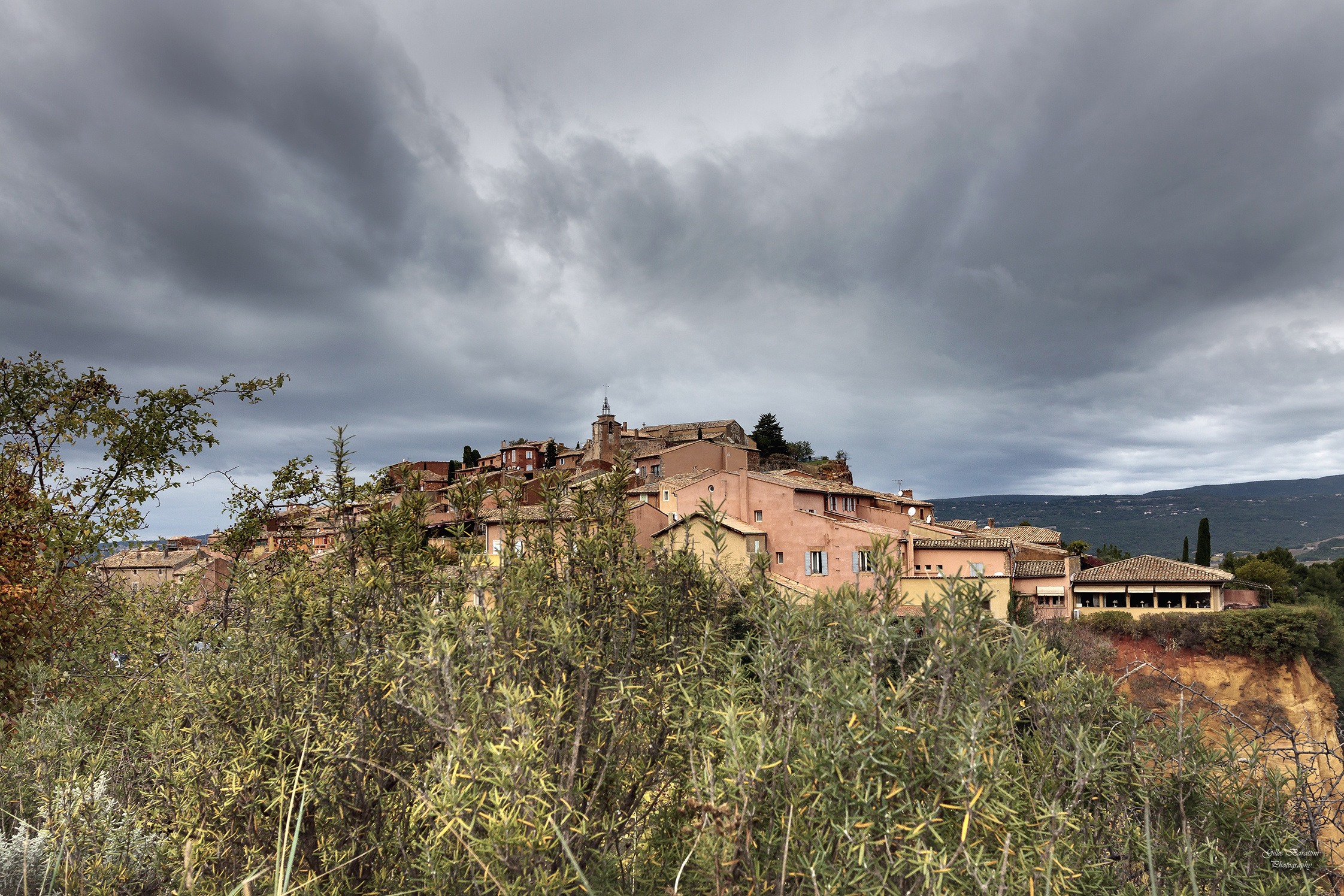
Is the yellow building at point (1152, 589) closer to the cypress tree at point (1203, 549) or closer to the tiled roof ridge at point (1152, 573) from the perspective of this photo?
the tiled roof ridge at point (1152, 573)

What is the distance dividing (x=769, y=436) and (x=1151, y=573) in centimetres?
3625

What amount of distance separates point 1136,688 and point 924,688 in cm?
2780

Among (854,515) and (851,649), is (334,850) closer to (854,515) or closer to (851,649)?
(851,649)

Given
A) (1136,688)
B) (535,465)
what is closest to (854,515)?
(1136,688)

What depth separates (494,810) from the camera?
1571 mm

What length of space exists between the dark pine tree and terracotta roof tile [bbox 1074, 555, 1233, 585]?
109 feet

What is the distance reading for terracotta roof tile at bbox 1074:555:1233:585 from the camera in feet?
93.7

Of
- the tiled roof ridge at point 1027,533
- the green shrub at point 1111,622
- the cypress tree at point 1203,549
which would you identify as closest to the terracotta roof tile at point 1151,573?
the green shrub at point 1111,622

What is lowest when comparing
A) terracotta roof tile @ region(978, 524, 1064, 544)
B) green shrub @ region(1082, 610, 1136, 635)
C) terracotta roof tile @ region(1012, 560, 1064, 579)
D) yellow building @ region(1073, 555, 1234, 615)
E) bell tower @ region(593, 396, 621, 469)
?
green shrub @ region(1082, 610, 1136, 635)

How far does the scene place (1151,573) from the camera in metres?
28.9

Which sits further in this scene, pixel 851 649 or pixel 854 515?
pixel 854 515

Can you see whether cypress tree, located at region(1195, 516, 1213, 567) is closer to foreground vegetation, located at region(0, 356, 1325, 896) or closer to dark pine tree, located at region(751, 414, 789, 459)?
dark pine tree, located at region(751, 414, 789, 459)

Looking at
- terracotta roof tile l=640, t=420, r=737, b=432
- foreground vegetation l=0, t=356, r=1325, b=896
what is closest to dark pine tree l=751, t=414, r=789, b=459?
terracotta roof tile l=640, t=420, r=737, b=432

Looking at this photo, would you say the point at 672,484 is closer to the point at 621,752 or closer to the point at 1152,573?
the point at 1152,573
